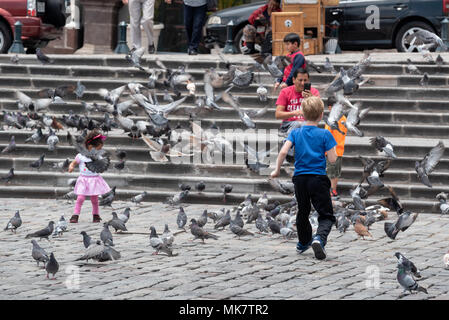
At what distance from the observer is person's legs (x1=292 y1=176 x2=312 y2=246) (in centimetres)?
970

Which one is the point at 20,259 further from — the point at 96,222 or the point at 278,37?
the point at 278,37

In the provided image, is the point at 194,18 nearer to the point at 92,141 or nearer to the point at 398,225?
the point at 92,141

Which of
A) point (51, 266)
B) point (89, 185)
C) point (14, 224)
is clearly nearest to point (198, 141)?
point (89, 185)

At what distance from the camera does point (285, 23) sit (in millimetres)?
17734

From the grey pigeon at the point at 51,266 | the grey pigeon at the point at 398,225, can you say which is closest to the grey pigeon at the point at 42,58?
the grey pigeon at the point at 398,225

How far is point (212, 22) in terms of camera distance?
2064 centimetres

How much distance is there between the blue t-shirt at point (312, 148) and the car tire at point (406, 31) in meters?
10.1

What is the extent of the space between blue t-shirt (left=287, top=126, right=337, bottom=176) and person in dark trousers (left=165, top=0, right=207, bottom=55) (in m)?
8.83

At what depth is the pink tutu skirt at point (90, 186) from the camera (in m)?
12.0

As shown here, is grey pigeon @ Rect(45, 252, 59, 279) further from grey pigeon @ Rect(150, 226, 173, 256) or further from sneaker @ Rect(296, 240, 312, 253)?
sneaker @ Rect(296, 240, 312, 253)

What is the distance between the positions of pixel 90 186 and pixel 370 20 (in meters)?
9.41

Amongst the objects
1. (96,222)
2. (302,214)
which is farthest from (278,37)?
(302,214)

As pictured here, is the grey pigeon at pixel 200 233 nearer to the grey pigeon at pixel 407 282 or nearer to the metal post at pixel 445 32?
the grey pigeon at pixel 407 282

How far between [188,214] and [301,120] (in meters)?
1.80
